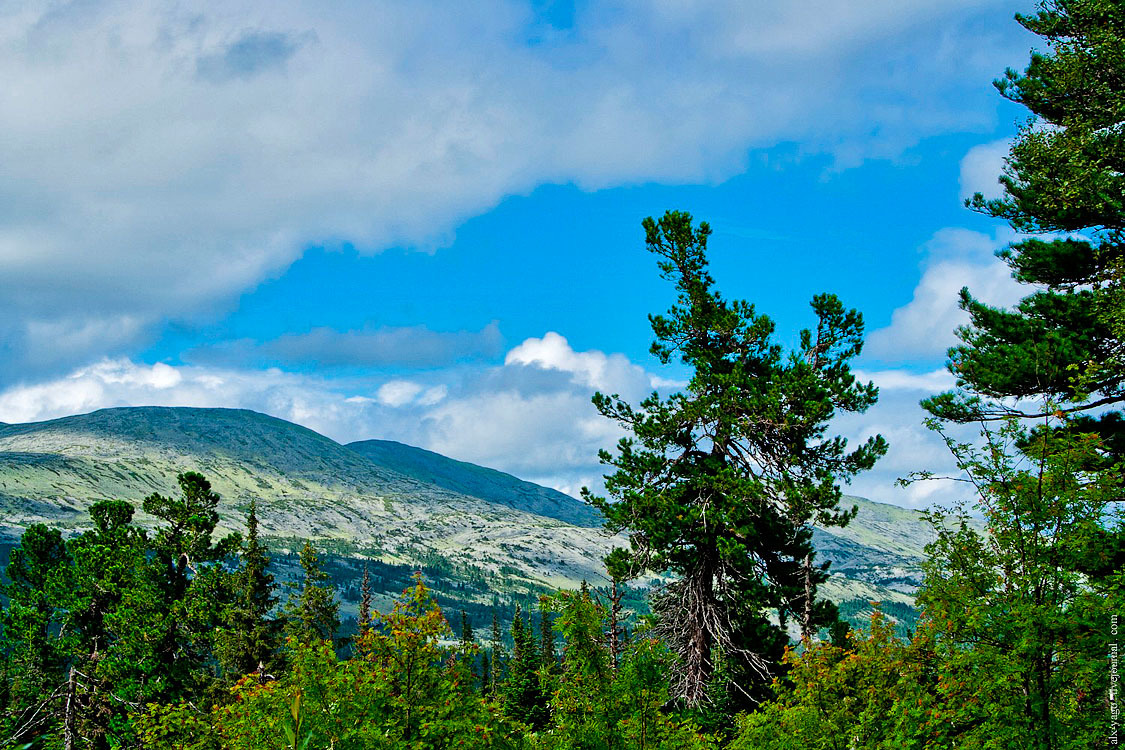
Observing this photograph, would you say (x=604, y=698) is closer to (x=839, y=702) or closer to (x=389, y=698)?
(x=389, y=698)

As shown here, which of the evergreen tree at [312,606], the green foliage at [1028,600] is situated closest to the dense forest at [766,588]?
the green foliage at [1028,600]

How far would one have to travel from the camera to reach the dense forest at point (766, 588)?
10281mm

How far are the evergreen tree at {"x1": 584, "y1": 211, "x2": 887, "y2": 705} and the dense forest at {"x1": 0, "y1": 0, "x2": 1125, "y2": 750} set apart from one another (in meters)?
0.10

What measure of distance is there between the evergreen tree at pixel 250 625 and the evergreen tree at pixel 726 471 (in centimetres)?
2510

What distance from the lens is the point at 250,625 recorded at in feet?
141

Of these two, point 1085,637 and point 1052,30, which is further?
point 1052,30

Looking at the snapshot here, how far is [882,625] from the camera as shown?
1703 cm

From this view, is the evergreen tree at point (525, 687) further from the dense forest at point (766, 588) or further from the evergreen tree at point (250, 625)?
the dense forest at point (766, 588)

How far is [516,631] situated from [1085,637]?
75.3m

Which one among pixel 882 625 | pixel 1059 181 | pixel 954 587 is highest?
pixel 1059 181

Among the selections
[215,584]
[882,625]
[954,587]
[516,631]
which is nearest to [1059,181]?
[882,625]

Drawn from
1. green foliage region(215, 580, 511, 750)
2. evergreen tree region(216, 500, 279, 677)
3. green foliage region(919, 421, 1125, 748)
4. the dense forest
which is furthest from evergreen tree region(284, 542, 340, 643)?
green foliage region(919, 421, 1125, 748)

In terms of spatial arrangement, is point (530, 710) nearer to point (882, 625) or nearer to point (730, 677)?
point (730, 677)

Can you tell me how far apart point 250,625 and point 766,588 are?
30.7m
